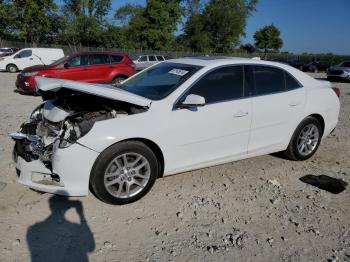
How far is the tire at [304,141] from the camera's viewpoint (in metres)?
5.21

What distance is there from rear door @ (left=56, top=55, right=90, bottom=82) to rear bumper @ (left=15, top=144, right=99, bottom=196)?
353 inches

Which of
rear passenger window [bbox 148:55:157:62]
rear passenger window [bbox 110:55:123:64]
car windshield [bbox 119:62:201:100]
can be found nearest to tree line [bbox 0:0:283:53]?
rear passenger window [bbox 148:55:157:62]

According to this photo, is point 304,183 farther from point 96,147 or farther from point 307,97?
point 96,147

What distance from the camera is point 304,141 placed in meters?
5.41

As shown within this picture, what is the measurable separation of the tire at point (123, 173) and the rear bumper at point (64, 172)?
0.11 meters

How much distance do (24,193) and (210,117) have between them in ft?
7.78

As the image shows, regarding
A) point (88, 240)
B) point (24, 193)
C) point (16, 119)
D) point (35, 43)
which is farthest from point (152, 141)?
point (35, 43)

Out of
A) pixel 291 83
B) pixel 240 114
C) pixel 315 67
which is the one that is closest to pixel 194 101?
pixel 240 114

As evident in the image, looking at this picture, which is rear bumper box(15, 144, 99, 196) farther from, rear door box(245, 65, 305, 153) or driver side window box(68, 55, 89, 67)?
driver side window box(68, 55, 89, 67)

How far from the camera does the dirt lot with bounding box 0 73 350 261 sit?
3.11m

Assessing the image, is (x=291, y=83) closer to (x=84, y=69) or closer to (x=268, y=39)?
(x=84, y=69)

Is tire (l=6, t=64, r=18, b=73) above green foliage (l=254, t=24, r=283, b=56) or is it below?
below

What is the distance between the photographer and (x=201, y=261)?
118 inches

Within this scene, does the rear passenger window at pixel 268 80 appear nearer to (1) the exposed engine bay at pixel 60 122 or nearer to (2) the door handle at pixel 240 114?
(2) the door handle at pixel 240 114
